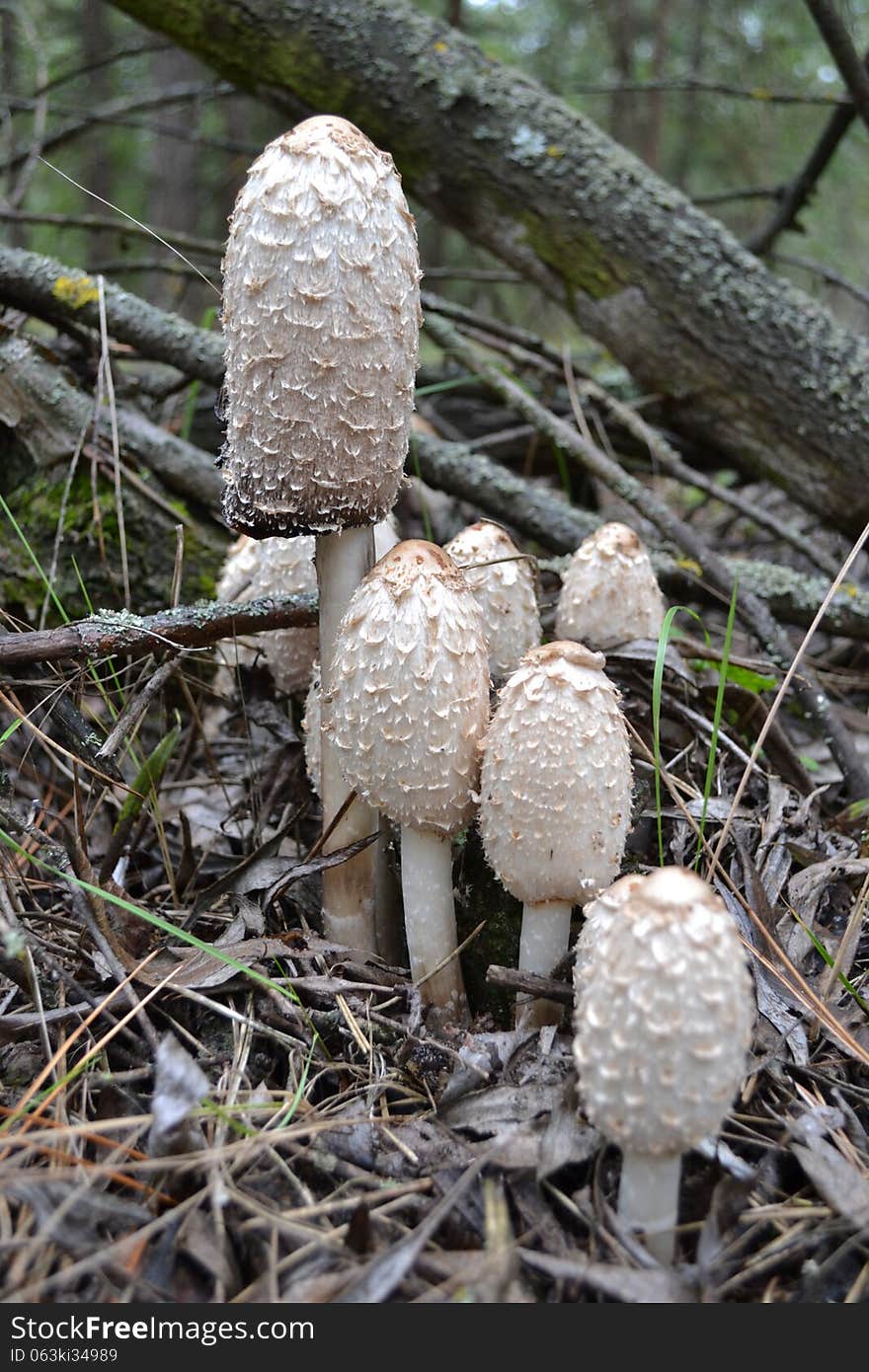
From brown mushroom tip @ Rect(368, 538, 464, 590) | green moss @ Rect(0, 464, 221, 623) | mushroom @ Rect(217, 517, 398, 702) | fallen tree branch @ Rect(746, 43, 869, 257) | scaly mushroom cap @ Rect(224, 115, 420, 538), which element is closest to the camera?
scaly mushroom cap @ Rect(224, 115, 420, 538)

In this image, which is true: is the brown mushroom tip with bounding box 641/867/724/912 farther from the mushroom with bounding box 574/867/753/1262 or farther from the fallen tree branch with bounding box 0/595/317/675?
the fallen tree branch with bounding box 0/595/317/675

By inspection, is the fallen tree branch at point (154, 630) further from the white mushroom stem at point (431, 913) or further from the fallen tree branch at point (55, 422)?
the fallen tree branch at point (55, 422)

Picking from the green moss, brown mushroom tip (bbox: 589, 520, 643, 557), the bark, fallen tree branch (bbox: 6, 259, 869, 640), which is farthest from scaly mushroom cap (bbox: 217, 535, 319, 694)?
the bark

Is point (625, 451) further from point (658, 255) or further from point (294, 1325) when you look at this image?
point (294, 1325)

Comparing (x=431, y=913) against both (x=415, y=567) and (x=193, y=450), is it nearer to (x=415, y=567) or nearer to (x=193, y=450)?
(x=415, y=567)

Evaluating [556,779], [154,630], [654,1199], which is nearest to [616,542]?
[556,779]

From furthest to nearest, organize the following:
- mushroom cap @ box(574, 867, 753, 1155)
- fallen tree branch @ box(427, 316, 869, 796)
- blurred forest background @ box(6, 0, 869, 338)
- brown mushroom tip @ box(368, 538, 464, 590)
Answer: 1. blurred forest background @ box(6, 0, 869, 338)
2. fallen tree branch @ box(427, 316, 869, 796)
3. brown mushroom tip @ box(368, 538, 464, 590)
4. mushroom cap @ box(574, 867, 753, 1155)
